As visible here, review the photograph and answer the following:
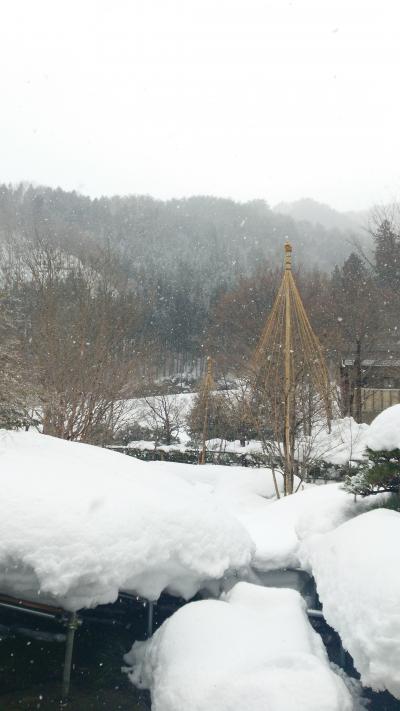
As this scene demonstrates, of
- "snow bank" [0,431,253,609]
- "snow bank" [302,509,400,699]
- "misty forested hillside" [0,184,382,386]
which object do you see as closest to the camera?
"snow bank" [302,509,400,699]

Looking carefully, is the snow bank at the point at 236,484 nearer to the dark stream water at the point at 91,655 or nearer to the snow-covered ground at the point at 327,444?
the snow-covered ground at the point at 327,444

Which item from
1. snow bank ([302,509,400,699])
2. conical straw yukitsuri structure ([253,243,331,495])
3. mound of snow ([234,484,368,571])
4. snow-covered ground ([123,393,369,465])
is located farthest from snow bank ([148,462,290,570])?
snow bank ([302,509,400,699])

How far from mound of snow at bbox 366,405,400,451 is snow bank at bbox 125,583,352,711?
1562 millimetres

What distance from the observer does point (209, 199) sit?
65562 mm

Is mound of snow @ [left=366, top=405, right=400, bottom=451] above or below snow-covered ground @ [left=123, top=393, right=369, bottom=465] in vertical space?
above

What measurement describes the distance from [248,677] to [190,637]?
652 mm

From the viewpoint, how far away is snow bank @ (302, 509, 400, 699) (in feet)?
10.5

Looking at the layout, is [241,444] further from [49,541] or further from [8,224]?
[8,224]

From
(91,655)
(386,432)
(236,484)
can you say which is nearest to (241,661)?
(91,655)

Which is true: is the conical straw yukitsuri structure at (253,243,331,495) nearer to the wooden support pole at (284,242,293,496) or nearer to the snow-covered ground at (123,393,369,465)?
the wooden support pole at (284,242,293,496)

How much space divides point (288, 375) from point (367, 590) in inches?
275

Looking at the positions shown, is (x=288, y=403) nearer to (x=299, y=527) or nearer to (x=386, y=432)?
(x=299, y=527)

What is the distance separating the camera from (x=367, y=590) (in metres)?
3.50

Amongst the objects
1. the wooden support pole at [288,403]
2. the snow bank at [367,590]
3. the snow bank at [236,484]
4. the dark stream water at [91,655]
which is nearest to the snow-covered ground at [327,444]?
the snow bank at [236,484]
